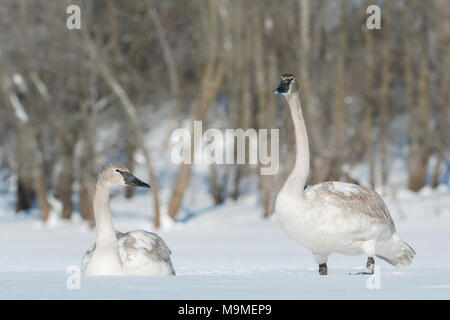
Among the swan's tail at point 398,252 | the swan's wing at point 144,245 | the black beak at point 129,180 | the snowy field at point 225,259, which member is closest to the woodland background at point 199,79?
the snowy field at point 225,259

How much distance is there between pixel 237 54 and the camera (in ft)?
76.1

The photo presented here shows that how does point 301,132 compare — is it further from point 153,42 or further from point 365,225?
point 153,42

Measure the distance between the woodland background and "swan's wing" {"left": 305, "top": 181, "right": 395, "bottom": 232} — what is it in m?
12.1

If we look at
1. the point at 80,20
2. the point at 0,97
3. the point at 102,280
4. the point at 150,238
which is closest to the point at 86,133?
the point at 80,20

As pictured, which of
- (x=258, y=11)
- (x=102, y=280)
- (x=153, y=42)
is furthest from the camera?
(x=153, y=42)

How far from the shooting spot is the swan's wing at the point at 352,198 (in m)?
7.83

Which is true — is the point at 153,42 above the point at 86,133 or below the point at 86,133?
above

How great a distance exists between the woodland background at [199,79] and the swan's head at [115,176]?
11.4 m

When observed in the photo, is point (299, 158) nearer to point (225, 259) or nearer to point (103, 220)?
point (103, 220)

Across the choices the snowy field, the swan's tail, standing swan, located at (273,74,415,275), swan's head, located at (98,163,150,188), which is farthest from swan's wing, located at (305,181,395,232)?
swan's head, located at (98,163,150,188)

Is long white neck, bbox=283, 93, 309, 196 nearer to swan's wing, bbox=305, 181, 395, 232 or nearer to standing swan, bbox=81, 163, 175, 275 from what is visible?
swan's wing, bbox=305, 181, 395, 232

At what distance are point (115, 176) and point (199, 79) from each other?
17624mm

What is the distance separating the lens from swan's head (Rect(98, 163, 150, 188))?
827 cm

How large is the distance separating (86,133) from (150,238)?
13325 millimetres
